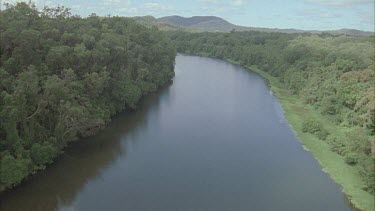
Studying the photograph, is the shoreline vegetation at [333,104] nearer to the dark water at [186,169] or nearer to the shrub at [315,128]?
the shrub at [315,128]

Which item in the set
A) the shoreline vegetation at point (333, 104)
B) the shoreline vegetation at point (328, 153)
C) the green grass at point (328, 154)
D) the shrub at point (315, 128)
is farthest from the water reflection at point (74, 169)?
the shoreline vegetation at point (333, 104)

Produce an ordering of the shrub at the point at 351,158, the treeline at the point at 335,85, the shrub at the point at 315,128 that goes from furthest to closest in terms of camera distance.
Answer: the shrub at the point at 315,128 → the treeline at the point at 335,85 → the shrub at the point at 351,158

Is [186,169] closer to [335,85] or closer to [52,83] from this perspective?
[52,83]

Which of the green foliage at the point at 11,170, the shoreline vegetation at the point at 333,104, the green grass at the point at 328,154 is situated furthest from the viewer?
the shoreline vegetation at the point at 333,104

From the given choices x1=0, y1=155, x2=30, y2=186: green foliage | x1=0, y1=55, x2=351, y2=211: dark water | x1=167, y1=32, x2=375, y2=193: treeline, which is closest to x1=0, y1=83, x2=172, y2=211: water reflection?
x1=0, y1=55, x2=351, y2=211: dark water

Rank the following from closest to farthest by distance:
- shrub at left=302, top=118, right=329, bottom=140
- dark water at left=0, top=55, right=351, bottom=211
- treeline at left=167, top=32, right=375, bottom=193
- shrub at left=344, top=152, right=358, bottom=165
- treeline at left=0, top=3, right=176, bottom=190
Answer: dark water at left=0, top=55, right=351, bottom=211 < treeline at left=0, top=3, right=176, bottom=190 < shrub at left=344, top=152, right=358, bottom=165 < treeline at left=167, top=32, right=375, bottom=193 < shrub at left=302, top=118, right=329, bottom=140

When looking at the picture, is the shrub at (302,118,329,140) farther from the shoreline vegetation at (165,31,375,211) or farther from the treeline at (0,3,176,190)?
the treeline at (0,3,176,190)

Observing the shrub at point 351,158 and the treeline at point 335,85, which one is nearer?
the shrub at point 351,158
